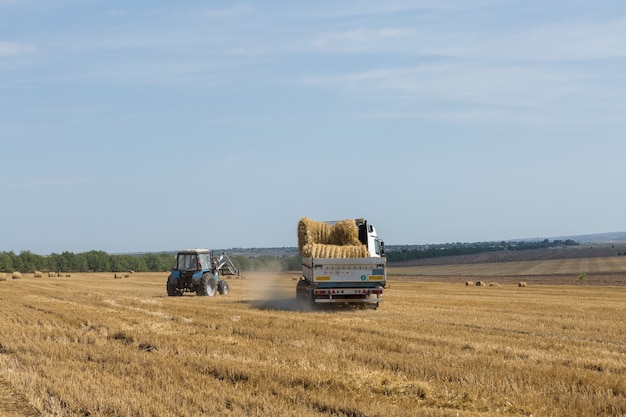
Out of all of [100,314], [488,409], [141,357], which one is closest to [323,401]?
[488,409]

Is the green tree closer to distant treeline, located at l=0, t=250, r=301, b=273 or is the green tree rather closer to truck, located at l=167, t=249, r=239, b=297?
distant treeline, located at l=0, t=250, r=301, b=273

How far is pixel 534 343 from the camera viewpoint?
12602mm

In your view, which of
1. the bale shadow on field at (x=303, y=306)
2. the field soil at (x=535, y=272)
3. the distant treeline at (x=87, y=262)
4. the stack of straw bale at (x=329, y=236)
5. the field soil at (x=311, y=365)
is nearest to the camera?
the field soil at (x=311, y=365)

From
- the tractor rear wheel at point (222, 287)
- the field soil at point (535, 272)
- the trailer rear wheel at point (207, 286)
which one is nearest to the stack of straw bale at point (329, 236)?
the trailer rear wheel at point (207, 286)

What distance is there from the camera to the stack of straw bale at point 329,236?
2103cm

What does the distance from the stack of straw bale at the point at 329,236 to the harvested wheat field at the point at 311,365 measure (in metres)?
3.54

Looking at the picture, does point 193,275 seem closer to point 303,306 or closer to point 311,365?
point 303,306

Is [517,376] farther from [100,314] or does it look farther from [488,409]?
[100,314]

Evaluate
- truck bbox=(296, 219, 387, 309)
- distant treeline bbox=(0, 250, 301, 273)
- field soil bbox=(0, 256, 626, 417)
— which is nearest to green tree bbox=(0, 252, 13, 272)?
distant treeline bbox=(0, 250, 301, 273)

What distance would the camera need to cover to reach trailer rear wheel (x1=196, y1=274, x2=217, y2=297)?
92.6ft

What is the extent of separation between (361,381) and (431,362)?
6.14 feet

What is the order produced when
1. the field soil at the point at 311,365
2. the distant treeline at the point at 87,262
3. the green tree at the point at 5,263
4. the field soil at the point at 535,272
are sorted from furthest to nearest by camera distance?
1. the distant treeline at the point at 87,262
2. the green tree at the point at 5,263
3. the field soil at the point at 535,272
4. the field soil at the point at 311,365

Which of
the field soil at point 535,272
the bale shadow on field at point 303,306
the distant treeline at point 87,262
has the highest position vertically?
the distant treeline at point 87,262

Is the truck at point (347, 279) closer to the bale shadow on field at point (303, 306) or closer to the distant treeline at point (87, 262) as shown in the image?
the bale shadow on field at point (303, 306)
